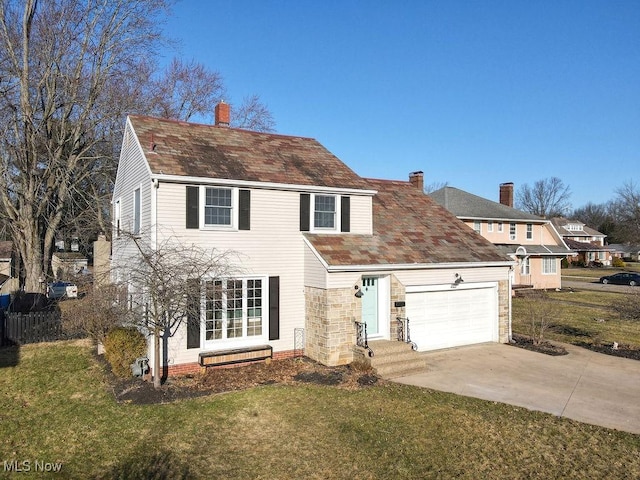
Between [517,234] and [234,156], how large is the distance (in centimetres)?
3039

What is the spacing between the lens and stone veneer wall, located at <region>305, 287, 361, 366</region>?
12820 mm

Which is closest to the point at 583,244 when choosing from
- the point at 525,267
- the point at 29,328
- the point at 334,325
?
the point at 525,267

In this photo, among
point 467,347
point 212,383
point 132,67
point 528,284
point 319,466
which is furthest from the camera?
point 528,284

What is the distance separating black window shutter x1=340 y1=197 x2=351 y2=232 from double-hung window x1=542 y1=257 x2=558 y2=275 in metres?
27.9

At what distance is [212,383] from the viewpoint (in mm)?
11523

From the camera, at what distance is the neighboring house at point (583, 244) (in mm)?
66375

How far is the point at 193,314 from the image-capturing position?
39.0 ft

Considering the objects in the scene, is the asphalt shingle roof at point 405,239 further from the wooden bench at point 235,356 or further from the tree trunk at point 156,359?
the tree trunk at point 156,359

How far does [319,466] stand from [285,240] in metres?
7.73

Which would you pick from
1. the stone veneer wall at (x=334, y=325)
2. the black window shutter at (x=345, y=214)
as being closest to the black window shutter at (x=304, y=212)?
the black window shutter at (x=345, y=214)

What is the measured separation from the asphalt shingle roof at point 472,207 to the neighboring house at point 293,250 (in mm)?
19765

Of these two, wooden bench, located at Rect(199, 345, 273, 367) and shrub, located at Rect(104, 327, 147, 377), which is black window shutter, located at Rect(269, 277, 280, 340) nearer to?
wooden bench, located at Rect(199, 345, 273, 367)

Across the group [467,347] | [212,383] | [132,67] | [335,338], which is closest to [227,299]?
[212,383]

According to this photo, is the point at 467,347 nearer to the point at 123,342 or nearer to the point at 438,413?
the point at 438,413
